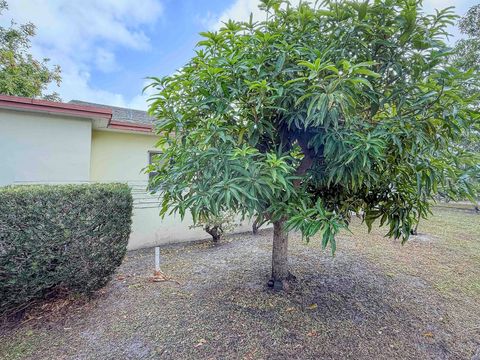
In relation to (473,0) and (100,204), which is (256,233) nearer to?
(100,204)

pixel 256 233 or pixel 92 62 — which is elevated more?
pixel 92 62

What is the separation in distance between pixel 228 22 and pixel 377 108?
6.24ft

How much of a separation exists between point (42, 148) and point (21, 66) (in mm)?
8673

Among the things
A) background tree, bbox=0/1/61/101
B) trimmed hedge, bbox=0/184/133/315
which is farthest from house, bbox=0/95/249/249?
background tree, bbox=0/1/61/101

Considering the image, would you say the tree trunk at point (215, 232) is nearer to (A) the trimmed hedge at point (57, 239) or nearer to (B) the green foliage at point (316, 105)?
(A) the trimmed hedge at point (57, 239)

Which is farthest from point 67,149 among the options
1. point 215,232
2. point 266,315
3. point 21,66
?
point 21,66

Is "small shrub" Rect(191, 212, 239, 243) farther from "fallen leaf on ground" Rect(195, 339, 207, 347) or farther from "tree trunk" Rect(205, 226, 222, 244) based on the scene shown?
"fallen leaf on ground" Rect(195, 339, 207, 347)

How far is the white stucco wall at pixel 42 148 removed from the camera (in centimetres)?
566

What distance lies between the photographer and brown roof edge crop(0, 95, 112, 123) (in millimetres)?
5305

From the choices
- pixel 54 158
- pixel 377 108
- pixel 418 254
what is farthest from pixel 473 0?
pixel 54 158

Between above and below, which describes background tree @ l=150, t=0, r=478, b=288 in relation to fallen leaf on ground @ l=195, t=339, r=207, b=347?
above

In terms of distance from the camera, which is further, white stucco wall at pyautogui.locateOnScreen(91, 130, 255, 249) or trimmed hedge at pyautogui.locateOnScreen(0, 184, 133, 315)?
white stucco wall at pyautogui.locateOnScreen(91, 130, 255, 249)

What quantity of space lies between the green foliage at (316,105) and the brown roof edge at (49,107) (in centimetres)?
390

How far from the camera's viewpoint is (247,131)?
2.81m
